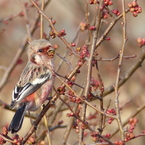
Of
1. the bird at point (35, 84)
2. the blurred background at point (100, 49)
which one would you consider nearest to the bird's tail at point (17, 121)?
the bird at point (35, 84)

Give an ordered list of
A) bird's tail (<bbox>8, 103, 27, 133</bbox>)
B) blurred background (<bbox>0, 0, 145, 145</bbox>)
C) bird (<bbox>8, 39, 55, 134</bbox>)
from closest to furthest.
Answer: bird's tail (<bbox>8, 103, 27, 133</bbox>)
bird (<bbox>8, 39, 55, 134</bbox>)
blurred background (<bbox>0, 0, 145, 145</bbox>)

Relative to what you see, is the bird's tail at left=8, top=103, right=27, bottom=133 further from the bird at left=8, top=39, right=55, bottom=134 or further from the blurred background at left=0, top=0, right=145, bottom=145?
the blurred background at left=0, top=0, right=145, bottom=145

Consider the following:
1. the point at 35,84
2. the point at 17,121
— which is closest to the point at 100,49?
the point at 35,84

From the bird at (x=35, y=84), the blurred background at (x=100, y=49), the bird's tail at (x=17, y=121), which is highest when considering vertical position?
the blurred background at (x=100, y=49)

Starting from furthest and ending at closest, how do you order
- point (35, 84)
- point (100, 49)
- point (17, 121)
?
point (100, 49), point (35, 84), point (17, 121)

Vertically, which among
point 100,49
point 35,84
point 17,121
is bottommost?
point 17,121

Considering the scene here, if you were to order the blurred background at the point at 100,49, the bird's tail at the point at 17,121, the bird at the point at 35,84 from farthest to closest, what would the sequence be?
the blurred background at the point at 100,49 < the bird at the point at 35,84 < the bird's tail at the point at 17,121

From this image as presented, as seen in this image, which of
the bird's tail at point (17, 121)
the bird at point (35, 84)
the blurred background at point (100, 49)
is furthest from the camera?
the blurred background at point (100, 49)

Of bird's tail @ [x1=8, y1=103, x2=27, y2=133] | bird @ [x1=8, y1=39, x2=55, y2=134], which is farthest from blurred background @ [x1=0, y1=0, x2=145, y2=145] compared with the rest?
bird's tail @ [x1=8, y1=103, x2=27, y2=133]

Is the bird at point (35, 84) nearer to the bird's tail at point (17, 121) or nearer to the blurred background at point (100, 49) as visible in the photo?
the bird's tail at point (17, 121)

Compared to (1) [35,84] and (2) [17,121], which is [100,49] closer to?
(1) [35,84]

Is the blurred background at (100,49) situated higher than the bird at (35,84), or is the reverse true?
A: the blurred background at (100,49)

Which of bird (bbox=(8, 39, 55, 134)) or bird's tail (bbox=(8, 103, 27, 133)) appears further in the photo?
bird (bbox=(8, 39, 55, 134))

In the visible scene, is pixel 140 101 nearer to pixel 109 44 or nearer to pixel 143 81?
pixel 143 81
